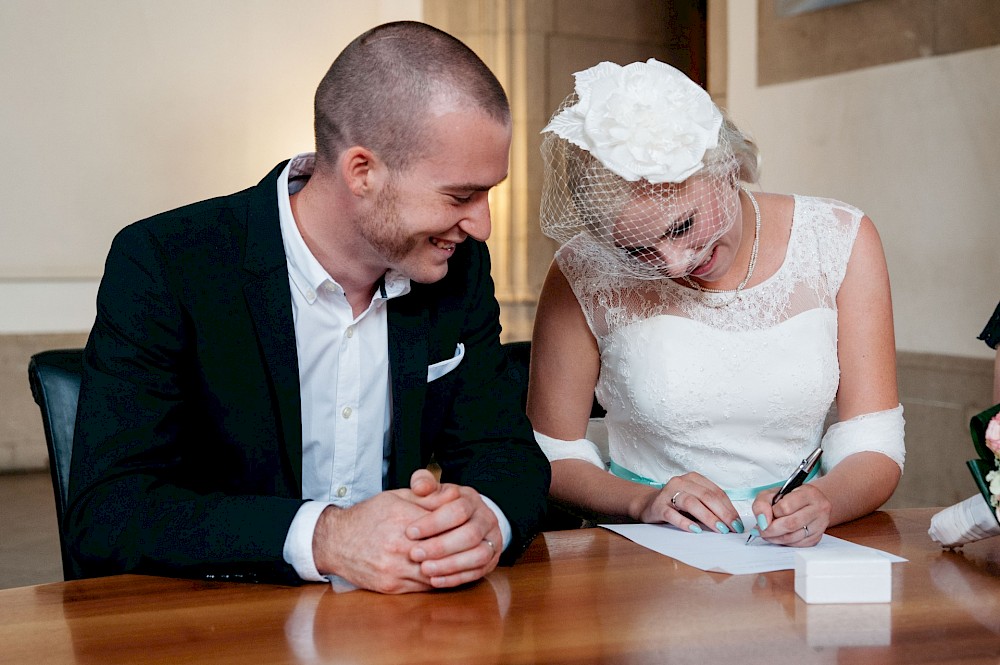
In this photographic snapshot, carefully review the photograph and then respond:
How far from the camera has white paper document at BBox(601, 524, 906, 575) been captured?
1.76 meters

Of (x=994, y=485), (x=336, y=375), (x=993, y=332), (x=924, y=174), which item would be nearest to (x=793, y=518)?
(x=994, y=485)

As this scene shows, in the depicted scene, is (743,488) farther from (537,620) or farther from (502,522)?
(537,620)

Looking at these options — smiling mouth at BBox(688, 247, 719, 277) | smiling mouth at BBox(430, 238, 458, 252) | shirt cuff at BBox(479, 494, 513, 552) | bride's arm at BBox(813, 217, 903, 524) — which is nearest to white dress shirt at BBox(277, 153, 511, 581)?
smiling mouth at BBox(430, 238, 458, 252)

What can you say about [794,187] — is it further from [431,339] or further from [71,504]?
[71,504]

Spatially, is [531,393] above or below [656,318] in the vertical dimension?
below

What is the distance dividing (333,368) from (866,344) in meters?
1.21

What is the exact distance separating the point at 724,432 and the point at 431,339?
792mm

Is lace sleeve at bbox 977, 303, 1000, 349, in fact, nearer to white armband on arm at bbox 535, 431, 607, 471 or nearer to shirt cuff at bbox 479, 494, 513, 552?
white armband on arm at bbox 535, 431, 607, 471

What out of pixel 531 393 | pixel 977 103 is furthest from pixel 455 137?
pixel 977 103

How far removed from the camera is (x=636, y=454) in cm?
273

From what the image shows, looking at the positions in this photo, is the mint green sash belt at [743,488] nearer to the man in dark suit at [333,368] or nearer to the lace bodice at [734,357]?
the lace bodice at [734,357]

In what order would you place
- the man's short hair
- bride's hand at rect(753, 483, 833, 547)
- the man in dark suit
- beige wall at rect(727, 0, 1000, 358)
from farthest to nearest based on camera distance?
1. beige wall at rect(727, 0, 1000, 358)
2. the man's short hair
3. bride's hand at rect(753, 483, 833, 547)
4. the man in dark suit

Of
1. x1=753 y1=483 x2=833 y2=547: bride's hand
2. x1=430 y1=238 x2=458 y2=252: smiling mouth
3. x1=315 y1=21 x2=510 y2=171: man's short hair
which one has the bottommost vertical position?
x1=753 y1=483 x2=833 y2=547: bride's hand

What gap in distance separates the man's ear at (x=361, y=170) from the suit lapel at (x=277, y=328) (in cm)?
19
